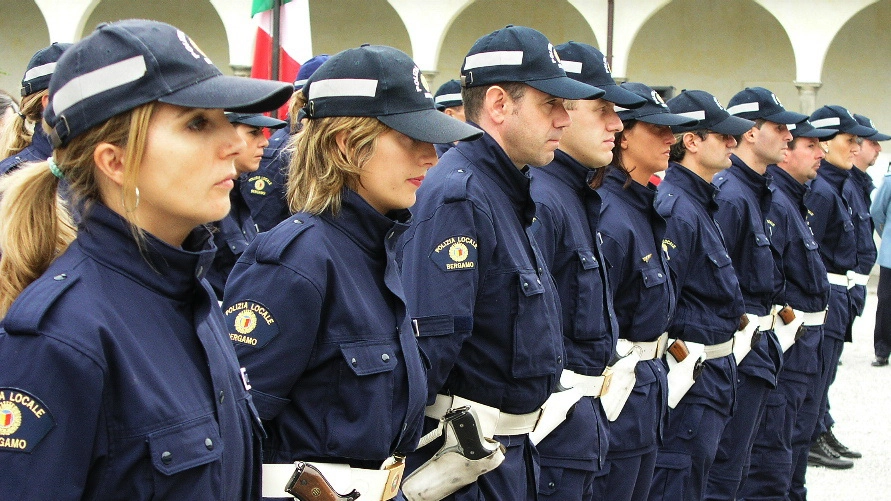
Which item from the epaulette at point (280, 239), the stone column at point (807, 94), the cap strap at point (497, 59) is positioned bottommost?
the stone column at point (807, 94)

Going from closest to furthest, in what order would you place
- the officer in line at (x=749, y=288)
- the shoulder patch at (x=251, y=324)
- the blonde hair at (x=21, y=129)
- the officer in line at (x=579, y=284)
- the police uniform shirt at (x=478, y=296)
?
the shoulder patch at (x=251, y=324) < the police uniform shirt at (x=478, y=296) < the officer in line at (x=579, y=284) < the blonde hair at (x=21, y=129) < the officer in line at (x=749, y=288)

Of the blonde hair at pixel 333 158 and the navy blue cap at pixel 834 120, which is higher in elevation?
the blonde hair at pixel 333 158

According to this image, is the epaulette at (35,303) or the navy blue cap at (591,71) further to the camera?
the navy blue cap at (591,71)

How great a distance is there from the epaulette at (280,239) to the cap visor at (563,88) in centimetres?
117

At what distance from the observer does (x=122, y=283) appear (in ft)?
5.84

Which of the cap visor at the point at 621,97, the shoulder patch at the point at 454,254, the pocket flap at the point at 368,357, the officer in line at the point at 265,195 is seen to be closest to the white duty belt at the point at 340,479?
the pocket flap at the point at 368,357

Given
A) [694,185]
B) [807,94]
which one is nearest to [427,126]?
[694,185]

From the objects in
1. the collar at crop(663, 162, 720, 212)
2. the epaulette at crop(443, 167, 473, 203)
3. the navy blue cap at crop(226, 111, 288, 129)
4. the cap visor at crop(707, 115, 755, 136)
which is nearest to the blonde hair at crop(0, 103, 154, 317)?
the epaulette at crop(443, 167, 473, 203)

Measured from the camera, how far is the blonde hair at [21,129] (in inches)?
179

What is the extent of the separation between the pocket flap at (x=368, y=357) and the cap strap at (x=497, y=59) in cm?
138

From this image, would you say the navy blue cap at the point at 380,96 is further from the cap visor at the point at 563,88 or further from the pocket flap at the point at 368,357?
the cap visor at the point at 563,88

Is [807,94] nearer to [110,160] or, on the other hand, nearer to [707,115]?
[707,115]

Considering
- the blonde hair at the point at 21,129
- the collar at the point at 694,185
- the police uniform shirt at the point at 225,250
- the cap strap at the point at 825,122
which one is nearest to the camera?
the blonde hair at the point at 21,129

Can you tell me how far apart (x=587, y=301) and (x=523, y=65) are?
2.93 feet
